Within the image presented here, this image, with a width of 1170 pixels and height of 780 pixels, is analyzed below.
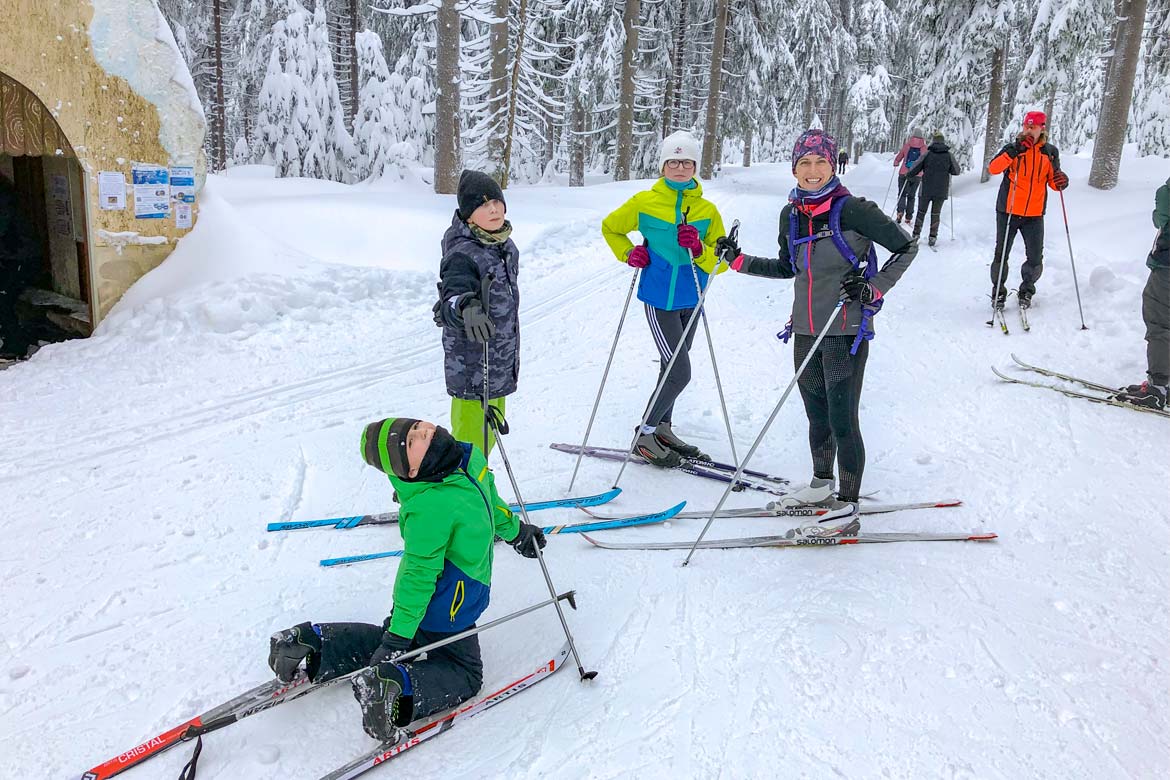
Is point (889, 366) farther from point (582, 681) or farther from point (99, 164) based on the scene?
point (99, 164)

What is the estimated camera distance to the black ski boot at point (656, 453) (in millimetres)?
5070

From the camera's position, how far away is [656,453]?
Answer: 5070 mm

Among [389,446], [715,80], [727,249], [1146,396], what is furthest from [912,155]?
[389,446]

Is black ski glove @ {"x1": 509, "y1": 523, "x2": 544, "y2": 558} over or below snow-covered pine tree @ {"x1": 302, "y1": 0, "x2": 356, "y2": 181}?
below

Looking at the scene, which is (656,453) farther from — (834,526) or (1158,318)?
(1158,318)

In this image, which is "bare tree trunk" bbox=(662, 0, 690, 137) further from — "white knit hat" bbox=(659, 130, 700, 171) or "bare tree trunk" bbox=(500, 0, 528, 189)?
"white knit hat" bbox=(659, 130, 700, 171)

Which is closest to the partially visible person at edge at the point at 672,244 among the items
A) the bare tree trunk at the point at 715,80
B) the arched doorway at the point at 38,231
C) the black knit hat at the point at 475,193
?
the black knit hat at the point at 475,193

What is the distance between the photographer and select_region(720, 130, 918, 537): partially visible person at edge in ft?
12.1

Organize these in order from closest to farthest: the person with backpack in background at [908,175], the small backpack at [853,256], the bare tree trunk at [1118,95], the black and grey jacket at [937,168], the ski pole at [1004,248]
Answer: the small backpack at [853,256], the ski pole at [1004,248], the black and grey jacket at [937,168], the bare tree trunk at [1118,95], the person with backpack in background at [908,175]

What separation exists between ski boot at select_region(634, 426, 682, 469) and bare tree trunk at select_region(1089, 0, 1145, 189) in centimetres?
1122

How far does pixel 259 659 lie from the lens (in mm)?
3086

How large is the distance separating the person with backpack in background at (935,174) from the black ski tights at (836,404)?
852 centimetres

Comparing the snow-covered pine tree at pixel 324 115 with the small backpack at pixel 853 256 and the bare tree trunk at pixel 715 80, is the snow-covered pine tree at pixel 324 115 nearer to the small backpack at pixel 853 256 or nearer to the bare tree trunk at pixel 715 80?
the bare tree trunk at pixel 715 80

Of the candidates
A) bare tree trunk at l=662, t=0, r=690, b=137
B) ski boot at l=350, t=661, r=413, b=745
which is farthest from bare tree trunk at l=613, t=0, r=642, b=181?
ski boot at l=350, t=661, r=413, b=745
